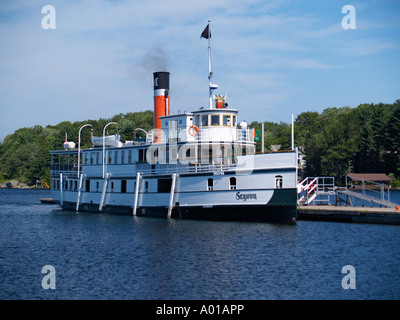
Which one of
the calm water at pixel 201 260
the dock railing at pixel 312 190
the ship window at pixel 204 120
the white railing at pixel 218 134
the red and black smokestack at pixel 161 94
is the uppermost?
the red and black smokestack at pixel 161 94

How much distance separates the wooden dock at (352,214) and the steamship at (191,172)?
4499mm

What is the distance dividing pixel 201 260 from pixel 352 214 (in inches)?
672

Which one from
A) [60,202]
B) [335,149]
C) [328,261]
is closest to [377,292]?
[328,261]

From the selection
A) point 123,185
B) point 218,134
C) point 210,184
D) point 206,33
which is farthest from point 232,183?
point 206,33

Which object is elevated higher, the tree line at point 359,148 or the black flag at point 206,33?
the black flag at point 206,33

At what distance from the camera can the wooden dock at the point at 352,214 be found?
38406mm

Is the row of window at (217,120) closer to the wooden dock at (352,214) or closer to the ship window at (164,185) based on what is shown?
the ship window at (164,185)

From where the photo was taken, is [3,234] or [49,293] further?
[3,234]

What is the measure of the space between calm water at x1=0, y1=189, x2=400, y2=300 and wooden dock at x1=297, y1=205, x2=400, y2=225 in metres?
0.81

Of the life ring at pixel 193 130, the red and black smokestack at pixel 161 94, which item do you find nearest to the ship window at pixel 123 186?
the red and black smokestack at pixel 161 94

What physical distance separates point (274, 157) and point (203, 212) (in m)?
7.29

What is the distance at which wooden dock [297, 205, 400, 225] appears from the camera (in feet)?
126

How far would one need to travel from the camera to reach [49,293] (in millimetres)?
22062

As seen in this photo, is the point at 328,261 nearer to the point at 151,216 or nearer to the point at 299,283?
the point at 299,283
